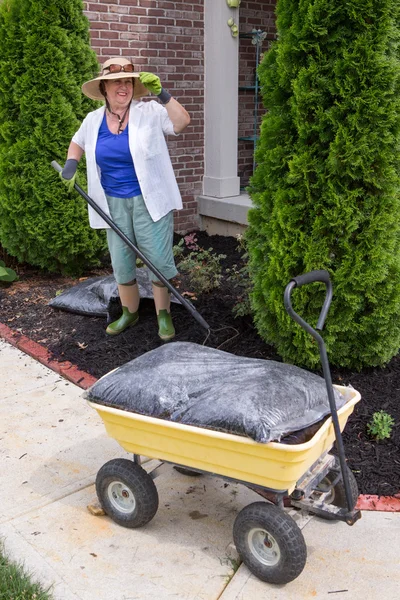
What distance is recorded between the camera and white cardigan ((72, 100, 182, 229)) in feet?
14.1

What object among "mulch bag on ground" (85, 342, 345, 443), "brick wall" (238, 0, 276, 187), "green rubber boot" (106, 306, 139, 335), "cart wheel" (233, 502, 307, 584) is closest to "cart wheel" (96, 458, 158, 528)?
"mulch bag on ground" (85, 342, 345, 443)

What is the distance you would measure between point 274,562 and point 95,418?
5.75ft

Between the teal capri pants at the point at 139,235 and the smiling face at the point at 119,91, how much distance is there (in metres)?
0.62

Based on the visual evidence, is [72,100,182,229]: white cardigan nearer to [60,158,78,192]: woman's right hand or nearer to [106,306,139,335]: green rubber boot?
[60,158,78,192]: woman's right hand

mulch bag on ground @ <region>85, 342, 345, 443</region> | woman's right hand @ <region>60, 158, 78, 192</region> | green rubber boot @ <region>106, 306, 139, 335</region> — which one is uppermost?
woman's right hand @ <region>60, 158, 78, 192</region>

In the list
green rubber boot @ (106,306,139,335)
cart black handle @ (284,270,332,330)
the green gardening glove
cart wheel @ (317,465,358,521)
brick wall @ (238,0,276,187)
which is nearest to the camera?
cart black handle @ (284,270,332,330)

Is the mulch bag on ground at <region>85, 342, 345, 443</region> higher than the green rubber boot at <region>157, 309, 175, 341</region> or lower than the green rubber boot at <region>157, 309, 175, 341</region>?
higher

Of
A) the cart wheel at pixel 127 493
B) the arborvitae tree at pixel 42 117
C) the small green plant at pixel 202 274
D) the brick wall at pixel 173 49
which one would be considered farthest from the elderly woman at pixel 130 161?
the brick wall at pixel 173 49

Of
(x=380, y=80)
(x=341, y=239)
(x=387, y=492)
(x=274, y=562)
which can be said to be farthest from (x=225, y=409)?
(x=380, y=80)

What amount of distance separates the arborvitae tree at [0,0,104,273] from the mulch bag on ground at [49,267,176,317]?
64 centimetres

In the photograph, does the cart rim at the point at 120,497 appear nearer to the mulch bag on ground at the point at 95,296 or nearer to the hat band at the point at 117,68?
the mulch bag on ground at the point at 95,296

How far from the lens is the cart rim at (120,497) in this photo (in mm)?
2895

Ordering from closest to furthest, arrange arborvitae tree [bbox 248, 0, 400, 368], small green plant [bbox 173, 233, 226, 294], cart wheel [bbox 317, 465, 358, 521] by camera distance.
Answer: cart wheel [bbox 317, 465, 358, 521] < arborvitae tree [bbox 248, 0, 400, 368] < small green plant [bbox 173, 233, 226, 294]

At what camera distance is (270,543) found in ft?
8.33
